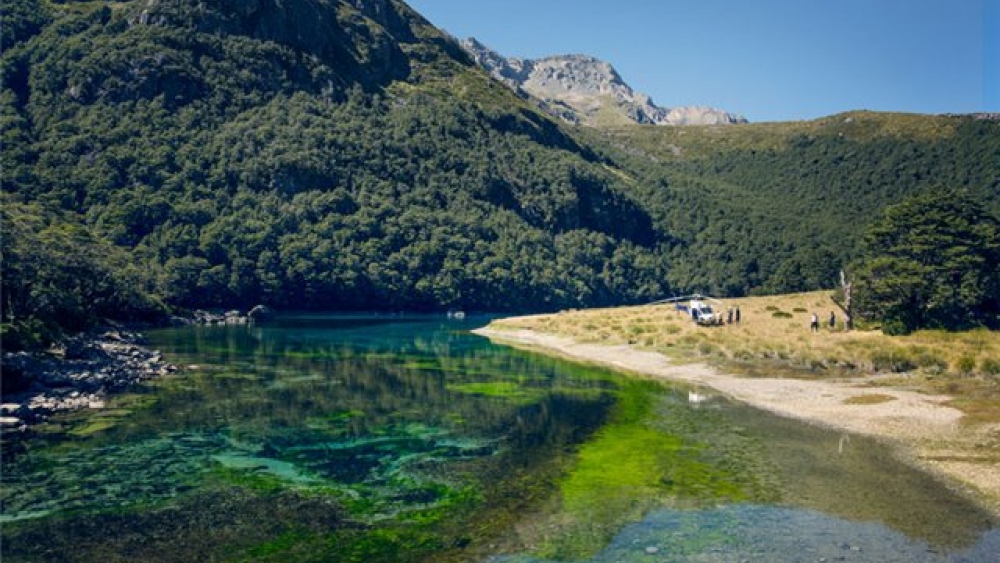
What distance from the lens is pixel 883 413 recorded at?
36719 mm

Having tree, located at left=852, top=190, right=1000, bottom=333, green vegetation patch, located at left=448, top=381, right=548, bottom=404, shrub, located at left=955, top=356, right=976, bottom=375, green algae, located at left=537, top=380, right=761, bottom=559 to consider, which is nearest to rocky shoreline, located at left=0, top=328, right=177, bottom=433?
green vegetation patch, located at left=448, top=381, right=548, bottom=404

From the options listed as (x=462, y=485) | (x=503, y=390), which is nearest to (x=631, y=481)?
(x=462, y=485)

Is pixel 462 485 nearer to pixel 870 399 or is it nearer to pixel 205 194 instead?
pixel 870 399

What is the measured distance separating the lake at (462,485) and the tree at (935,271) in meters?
31.0

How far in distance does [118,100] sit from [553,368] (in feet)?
563

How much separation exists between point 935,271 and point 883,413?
35558 mm

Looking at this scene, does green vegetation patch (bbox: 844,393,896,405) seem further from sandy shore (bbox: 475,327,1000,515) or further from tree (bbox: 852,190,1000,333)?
tree (bbox: 852,190,1000,333)

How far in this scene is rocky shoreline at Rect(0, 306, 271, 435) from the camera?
121 ft

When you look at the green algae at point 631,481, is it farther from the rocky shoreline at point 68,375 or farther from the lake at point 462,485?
the rocky shoreline at point 68,375

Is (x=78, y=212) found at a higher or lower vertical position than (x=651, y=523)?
higher

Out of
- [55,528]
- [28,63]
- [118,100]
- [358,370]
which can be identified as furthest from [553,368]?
[28,63]

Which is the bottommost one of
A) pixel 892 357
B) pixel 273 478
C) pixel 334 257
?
pixel 273 478

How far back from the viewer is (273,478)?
27.5m

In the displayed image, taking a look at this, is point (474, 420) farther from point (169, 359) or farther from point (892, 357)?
point (169, 359)
